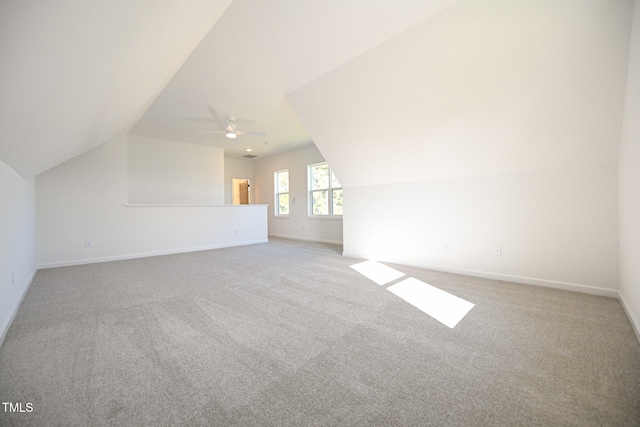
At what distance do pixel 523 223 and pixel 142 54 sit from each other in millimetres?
4113

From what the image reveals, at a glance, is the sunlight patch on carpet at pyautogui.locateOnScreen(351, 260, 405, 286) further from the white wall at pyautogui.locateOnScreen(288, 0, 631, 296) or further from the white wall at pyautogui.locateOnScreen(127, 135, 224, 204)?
the white wall at pyautogui.locateOnScreen(127, 135, 224, 204)

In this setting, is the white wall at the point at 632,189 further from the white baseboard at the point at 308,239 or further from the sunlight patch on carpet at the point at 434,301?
the white baseboard at the point at 308,239

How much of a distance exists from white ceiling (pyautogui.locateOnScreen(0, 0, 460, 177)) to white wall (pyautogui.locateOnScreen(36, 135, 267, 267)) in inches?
67.9

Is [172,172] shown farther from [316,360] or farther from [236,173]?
[316,360]

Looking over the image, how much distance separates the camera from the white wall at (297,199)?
6757mm

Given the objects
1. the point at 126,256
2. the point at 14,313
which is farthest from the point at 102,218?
the point at 14,313

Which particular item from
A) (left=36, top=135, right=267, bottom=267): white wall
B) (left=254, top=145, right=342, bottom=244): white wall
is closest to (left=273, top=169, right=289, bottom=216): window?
(left=254, top=145, right=342, bottom=244): white wall

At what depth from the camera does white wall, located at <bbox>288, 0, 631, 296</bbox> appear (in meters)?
2.01

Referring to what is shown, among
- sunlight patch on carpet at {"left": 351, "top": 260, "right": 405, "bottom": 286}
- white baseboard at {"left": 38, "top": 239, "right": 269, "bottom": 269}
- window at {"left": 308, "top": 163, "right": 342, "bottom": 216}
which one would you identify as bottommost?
sunlight patch on carpet at {"left": 351, "top": 260, "right": 405, "bottom": 286}

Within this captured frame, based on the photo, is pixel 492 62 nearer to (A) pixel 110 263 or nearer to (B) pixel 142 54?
(B) pixel 142 54

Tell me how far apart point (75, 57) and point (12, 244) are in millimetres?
2246

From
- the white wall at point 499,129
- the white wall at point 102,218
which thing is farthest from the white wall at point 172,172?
the white wall at point 499,129

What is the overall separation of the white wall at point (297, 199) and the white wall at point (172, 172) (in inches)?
69.7

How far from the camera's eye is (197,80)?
3.26 metres
